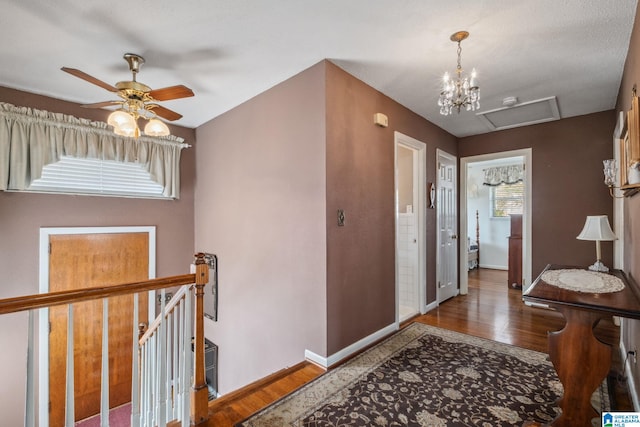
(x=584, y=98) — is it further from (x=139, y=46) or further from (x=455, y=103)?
(x=139, y=46)

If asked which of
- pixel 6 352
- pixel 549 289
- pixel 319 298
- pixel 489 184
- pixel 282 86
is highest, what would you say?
pixel 282 86

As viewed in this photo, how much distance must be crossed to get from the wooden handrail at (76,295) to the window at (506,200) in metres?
7.30

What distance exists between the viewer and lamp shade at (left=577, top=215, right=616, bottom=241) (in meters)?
2.39

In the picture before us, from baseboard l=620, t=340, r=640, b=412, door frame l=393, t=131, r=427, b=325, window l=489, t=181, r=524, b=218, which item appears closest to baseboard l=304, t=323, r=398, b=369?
door frame l=393, t=131, r=427, b=325

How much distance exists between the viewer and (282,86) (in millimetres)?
2908

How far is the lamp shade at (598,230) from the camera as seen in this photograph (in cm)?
239

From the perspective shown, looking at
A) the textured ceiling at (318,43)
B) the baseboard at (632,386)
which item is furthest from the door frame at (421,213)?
the baseboard at (632,386)

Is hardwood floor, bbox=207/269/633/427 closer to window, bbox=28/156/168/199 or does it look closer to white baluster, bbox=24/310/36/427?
white baluster, bbox=24/310/36/427

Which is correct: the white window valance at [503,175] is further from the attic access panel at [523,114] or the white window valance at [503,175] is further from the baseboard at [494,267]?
the attic access panel at [523,114]

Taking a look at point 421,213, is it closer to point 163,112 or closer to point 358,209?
point 358,209

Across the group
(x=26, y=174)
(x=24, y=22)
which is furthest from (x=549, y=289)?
(x=26, y=174)

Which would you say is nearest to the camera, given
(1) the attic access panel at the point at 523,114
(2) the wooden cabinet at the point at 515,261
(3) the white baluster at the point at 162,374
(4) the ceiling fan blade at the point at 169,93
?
(3) the white baluster at the point at 162,374

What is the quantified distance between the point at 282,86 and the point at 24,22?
73.0 inches

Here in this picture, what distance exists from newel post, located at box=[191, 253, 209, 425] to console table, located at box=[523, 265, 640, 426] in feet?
6.41
